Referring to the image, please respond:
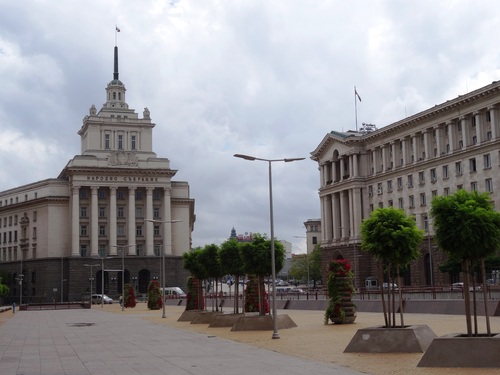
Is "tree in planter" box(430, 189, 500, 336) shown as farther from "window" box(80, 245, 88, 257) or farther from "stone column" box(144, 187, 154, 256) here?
"window" box(80, 245, 88, 257)

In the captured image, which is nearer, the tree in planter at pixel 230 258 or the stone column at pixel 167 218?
the tree in planter at pixel 230 258

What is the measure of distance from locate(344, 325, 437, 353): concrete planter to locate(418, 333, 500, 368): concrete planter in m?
3.22

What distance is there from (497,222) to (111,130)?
122645mm

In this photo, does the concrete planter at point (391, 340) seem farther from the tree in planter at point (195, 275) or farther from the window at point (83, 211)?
the window at point (83, 211)

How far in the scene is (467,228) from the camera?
19547mm

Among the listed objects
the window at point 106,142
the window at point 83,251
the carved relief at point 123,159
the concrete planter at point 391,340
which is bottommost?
the concrete planter at point 391,340

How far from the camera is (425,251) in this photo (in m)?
99.5

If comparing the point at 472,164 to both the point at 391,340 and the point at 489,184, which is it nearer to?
the point at 489,184

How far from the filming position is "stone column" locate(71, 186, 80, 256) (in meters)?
128

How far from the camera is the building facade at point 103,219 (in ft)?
Answer: 423

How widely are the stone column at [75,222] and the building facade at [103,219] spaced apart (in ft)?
0.58

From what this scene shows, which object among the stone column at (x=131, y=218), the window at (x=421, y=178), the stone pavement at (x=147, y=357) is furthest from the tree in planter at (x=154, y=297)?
the stone column at (x=131, y=218)

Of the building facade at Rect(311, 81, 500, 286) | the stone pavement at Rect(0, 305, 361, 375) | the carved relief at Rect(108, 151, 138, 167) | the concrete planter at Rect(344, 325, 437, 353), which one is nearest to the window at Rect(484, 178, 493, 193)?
the building facade at Rect(311, 81, 500, 286)

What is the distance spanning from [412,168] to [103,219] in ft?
188
